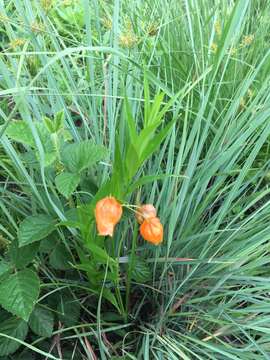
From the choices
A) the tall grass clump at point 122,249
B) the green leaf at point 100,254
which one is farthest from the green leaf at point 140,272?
the green leaf at point 100,254

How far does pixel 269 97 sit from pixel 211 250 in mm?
337

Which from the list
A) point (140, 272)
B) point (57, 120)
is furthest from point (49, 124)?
point (140, 272)

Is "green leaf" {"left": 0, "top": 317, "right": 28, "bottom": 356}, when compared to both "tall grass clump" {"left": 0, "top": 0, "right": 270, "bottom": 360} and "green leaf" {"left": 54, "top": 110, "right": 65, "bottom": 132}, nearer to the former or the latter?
"tall grass clump" {"left": 0, "top": 0, "right": 270, "bottom": 360}

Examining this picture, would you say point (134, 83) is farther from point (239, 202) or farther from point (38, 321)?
point (38, 321)

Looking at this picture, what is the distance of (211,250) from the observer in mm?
977

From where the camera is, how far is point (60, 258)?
0.87 m

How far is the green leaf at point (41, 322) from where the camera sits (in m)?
0.84

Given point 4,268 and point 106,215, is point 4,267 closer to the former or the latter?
point 4,268

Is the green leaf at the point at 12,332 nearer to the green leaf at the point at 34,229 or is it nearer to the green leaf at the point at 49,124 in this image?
the green leaf at the point at 34,229

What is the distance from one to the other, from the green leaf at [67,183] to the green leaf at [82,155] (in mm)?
19

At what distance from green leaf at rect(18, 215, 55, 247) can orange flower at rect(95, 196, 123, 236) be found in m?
0.13

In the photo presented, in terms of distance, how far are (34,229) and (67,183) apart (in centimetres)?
9

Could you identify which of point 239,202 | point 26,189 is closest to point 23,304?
point 26,189

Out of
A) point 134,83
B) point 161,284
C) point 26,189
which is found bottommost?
point 161,284
